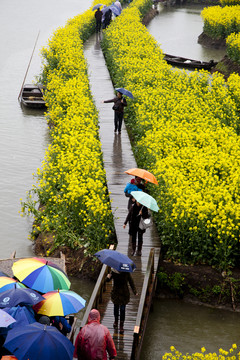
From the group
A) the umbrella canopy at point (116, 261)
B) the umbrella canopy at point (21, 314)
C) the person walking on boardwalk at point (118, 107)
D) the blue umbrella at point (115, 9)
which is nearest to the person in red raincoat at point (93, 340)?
the umbrella canopy at point (21, 314)

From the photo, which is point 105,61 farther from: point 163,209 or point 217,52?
point 163,209

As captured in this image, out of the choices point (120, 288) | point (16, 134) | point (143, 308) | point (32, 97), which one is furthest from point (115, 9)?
point (120, 288)

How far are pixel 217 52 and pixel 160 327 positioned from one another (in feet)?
105

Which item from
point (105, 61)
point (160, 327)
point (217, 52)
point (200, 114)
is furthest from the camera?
point (217, 52)

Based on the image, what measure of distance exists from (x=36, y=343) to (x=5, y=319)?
1.71ft

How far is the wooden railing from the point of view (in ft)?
28.4

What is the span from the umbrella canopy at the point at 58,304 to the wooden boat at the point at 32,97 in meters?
17.1

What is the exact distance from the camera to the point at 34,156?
1981cm

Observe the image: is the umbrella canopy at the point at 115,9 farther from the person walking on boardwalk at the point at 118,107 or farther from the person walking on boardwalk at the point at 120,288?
the person walking on boardwalk at the point at 120,288

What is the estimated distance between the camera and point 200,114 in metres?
18.6

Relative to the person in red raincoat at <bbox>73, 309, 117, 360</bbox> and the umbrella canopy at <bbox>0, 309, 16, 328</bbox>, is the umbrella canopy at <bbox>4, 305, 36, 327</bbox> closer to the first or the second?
the umbrella canopy at <bbox>0, 309, 16, 328</bbox>

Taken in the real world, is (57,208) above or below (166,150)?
below

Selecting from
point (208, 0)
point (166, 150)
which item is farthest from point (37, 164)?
point (208, 0)

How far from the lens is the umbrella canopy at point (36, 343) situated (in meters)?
6.52
